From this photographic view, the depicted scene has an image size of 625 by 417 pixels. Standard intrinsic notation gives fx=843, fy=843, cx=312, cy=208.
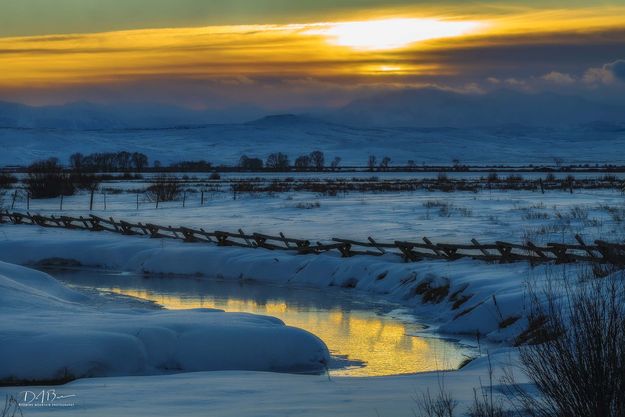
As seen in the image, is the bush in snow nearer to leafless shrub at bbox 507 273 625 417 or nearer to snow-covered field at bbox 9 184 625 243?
snow-covered field at bbox 9 184 625 243

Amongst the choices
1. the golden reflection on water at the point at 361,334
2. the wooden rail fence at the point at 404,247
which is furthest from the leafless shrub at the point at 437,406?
the wooden rail fence at the point at 404,247

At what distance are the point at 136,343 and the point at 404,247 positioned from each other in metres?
10.9

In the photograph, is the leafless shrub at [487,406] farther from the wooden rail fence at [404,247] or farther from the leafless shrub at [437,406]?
the wooden rail fence at [404,247]

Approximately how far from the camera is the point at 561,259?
17.5 metres

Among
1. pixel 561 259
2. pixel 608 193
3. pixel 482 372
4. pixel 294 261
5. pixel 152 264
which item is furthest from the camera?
pixel 608 193

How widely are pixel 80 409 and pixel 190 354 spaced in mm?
3938

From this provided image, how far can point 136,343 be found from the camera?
11.3 metres

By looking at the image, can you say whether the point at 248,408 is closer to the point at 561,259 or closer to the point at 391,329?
the point at 391,329

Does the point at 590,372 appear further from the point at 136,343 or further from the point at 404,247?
the point at 404,247

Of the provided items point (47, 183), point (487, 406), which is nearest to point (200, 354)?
point (487, 406)

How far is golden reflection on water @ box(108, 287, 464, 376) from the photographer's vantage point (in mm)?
12484

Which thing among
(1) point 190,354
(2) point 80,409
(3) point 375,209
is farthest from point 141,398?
(3) point 375,209

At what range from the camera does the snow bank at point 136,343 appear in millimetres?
10383

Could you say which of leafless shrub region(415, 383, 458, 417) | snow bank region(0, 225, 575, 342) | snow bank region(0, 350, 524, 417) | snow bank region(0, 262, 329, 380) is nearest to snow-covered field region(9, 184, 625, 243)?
snow bank region(0, 225, 575, 342)
